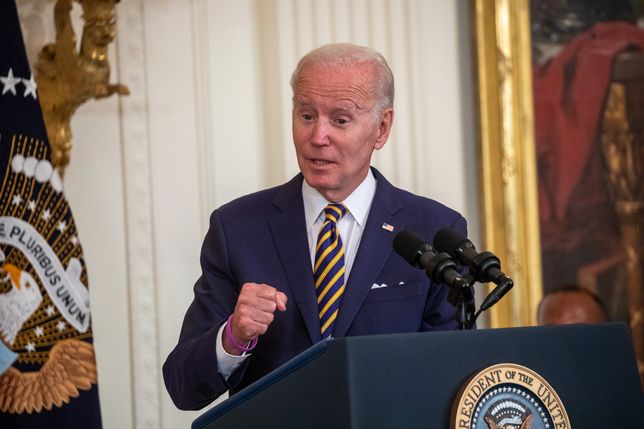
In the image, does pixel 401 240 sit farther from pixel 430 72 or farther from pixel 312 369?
pixel 430 72

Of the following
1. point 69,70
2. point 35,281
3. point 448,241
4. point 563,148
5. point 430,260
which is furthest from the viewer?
point 563,148

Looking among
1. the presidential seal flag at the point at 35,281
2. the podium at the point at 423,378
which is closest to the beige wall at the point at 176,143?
the presidential seal flag at the point at 35,281

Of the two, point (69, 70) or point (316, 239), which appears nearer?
point (316, 239)

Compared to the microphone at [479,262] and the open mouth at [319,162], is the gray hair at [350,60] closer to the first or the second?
the open mouth at [319,162]

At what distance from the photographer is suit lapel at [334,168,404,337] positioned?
3.00 meters

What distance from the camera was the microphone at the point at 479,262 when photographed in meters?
2.29

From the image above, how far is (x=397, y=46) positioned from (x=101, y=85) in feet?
4.66

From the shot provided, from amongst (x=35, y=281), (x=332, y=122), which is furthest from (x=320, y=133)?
(x=35, y=281)

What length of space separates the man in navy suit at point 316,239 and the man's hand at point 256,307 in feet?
1.36

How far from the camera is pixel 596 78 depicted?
5023mm

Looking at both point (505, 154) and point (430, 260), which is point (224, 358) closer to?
point (430, 260)

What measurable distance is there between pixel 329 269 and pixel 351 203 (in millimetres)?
229

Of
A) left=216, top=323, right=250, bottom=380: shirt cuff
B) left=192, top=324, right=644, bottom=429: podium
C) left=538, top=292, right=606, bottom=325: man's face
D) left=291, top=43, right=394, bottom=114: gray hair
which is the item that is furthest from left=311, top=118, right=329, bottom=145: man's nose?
left=538, top=292, right=606, bottom=325: man's face

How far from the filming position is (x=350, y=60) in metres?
3.12
